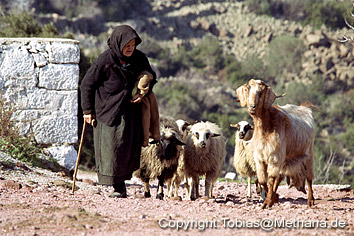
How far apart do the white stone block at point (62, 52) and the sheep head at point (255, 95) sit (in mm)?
4384

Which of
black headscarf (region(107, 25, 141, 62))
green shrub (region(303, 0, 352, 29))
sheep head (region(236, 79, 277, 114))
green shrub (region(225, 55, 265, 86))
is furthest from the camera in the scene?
green shrub (region(303, 0, 352, 29))

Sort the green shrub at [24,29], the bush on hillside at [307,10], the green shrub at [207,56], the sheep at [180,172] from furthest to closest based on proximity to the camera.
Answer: the bush on hillside at [307,10] < the green shrub at [207,56] < the green shrub at [24,29] < the sheep at [180,172]

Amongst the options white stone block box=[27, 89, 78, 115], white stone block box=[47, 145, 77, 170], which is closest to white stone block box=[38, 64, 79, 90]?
white stone block box=[27, 89, 78, 115]

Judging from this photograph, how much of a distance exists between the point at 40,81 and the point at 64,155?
134 cm

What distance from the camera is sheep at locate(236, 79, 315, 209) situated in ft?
22.6

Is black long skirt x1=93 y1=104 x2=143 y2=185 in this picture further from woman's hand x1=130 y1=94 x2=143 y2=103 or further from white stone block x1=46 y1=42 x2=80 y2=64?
white stone block x1=46 y1=42 x2=80 y2=64

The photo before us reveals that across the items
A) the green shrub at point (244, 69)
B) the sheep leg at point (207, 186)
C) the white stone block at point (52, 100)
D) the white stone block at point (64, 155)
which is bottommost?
the green shrub at point (244, 69)

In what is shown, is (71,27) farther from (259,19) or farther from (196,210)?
(196,210)

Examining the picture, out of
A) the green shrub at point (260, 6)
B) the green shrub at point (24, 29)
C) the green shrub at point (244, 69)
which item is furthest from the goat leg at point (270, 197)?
the green shrub at point (260, 6)

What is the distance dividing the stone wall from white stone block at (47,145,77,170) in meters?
0.02

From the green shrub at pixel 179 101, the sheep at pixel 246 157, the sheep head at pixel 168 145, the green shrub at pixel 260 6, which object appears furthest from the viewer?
the green shrub at pixel 260 6

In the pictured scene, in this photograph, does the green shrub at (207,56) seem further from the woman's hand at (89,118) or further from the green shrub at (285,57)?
the woman's hand at (89,118)

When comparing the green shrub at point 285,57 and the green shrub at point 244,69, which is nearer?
the green shrub at point 244,69

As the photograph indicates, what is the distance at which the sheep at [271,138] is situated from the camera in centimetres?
690
